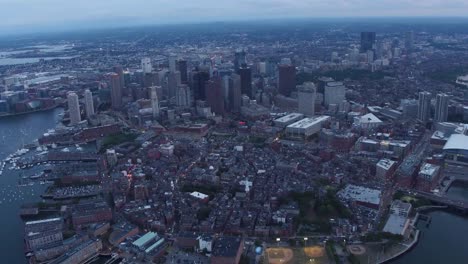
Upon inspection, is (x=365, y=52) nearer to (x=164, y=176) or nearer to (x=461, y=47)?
(x=461, y=47)

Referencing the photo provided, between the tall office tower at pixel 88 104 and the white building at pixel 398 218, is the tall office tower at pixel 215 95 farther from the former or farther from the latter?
the white building at pixel 398 218

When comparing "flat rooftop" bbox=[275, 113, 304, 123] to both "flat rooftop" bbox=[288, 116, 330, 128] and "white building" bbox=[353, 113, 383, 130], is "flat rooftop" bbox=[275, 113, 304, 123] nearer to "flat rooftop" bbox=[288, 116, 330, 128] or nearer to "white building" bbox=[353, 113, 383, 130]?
"flat rooftop" bbox=[288, 116, 330, 128]

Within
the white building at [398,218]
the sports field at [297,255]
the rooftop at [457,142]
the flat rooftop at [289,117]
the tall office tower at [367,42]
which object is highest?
the tall office tower at [367,42]

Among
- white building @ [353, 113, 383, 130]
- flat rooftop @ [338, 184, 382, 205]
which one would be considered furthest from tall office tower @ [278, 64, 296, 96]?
flat rooftop @ [338, 184, 382, 205]

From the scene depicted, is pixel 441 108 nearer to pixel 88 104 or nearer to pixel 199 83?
pixel 199 83

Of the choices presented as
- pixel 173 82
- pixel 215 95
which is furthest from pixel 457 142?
pixel 173 82

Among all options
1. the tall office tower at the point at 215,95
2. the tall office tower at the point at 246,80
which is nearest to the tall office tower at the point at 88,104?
the tall office tower at the point at 215,95
